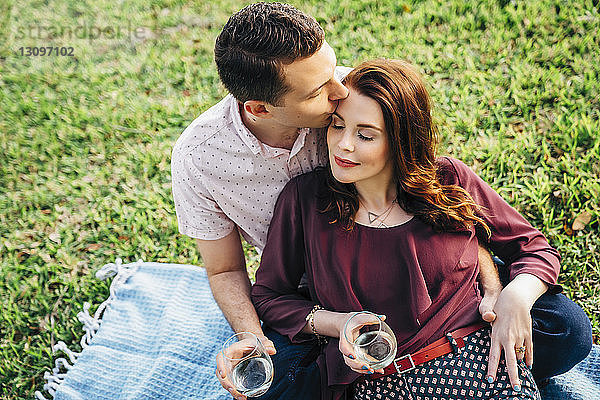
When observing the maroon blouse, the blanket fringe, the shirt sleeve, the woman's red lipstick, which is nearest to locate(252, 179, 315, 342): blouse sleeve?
the maroon blouse

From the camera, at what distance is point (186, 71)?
629cm

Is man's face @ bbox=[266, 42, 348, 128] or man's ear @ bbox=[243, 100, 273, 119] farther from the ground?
man's face @ bbox=[266, 42, 348, 128]

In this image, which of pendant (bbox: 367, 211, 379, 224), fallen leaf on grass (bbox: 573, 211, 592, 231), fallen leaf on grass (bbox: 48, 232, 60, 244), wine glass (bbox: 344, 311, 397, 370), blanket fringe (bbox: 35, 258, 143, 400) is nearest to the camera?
wine glass (bbox: 344, 311, 397, 370)

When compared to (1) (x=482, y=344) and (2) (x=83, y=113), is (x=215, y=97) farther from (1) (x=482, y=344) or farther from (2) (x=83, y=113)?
(1) (x=482, y=344)

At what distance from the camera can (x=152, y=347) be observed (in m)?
4.14

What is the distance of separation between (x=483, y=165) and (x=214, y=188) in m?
2.38

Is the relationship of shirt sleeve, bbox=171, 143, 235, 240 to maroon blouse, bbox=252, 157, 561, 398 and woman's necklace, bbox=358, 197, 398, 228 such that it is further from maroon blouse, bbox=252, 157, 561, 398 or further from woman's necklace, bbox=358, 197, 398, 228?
woman's necklace, bbox=358, 197, 398, 228

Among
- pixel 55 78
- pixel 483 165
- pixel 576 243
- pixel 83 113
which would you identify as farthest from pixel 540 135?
pixel 55 78

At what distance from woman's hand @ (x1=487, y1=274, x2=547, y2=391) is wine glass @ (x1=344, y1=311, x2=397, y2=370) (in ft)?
1.96

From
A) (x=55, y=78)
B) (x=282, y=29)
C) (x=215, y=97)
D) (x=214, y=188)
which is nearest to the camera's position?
(x=282, y=29)

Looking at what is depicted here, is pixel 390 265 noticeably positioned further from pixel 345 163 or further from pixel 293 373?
pixel 293 373

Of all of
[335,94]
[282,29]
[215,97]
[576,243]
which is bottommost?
[576,243]

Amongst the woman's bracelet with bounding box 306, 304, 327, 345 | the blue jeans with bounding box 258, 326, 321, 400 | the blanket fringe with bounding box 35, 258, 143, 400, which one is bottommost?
the blanket fringe with bounding box 35, 258, 143, 400

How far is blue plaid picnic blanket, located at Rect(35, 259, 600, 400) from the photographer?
3789 mm
